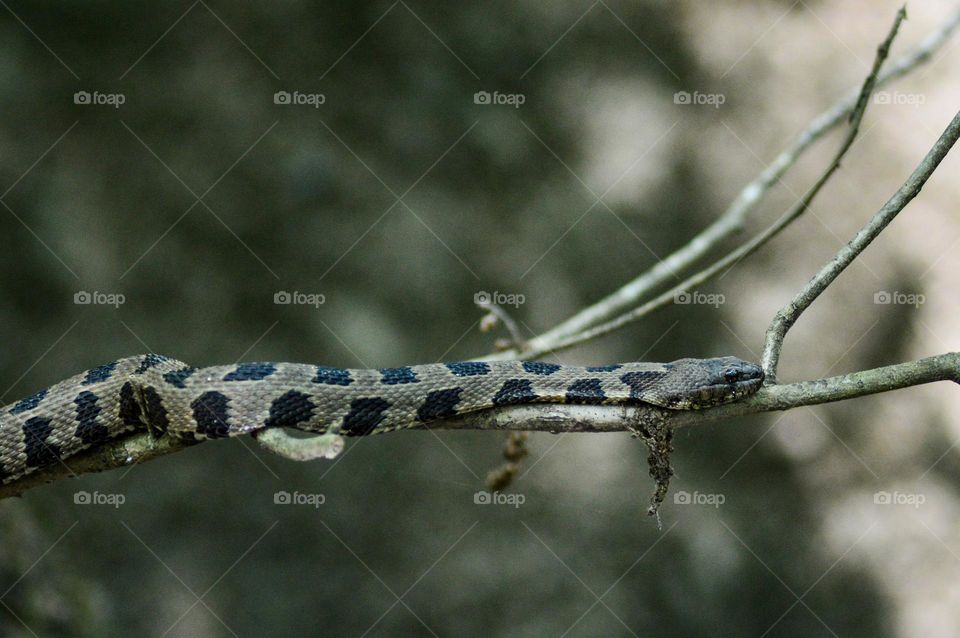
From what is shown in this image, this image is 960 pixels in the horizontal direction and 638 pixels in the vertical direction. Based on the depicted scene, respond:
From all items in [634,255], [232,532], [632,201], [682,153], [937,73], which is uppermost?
[937,73]

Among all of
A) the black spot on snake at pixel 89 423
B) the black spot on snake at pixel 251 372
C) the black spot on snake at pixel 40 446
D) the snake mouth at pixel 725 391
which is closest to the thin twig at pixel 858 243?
the snake mouth at pixel 725 391

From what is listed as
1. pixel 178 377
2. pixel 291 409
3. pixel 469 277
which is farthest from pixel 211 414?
pixel 469 277

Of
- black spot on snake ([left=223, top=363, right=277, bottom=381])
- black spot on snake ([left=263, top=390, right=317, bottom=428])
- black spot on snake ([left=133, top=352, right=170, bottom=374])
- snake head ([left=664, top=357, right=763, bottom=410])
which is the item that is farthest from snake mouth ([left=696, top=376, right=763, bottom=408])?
black spot on snake ([left=133, top=352, right=170, bottom=374])

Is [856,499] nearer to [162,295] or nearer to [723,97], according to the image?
[723,97]

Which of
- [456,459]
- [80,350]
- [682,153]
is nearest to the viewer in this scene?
[80,350]

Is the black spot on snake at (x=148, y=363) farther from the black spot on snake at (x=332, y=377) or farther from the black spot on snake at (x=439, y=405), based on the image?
the black spot on snake at (x=439, y=405)

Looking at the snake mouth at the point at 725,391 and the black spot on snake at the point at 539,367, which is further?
the black spot on snake at the point at 539,367

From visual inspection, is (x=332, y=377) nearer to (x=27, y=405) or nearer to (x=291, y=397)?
(x=291, y=397)

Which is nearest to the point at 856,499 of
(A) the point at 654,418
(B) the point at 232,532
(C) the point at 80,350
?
(A) the point at 654,418
